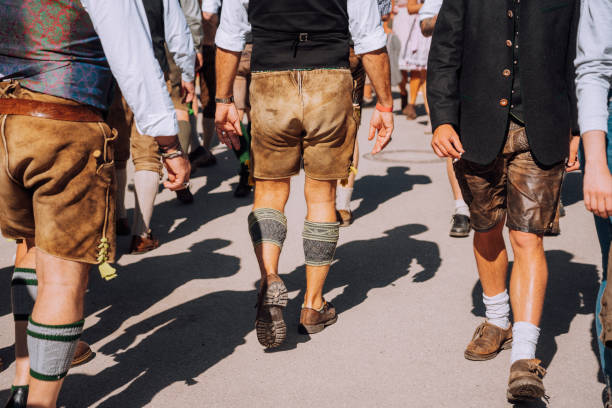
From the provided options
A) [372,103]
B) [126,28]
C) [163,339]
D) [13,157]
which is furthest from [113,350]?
[372,103]

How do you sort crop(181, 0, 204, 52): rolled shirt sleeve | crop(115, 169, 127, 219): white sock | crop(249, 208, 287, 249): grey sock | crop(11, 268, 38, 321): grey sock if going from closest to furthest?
crop(11, 268, 38, 321): grey sock, crop(249, 208, 287, 249): grey sock, crop(115, 169, 127, 219): white sock, crop(181, 0, 204, 52): rolled shirt sleeve

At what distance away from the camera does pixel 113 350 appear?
3930mm

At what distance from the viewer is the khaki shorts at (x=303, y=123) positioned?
390cm

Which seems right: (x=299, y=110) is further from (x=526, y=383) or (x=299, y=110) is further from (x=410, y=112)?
(x=410, y=112)

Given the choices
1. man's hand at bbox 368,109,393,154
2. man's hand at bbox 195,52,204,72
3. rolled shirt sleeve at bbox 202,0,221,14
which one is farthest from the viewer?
man's hand at bbox 195,52,204,72

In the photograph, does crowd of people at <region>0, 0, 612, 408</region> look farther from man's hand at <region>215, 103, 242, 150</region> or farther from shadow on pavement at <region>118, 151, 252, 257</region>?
shadow on pavement at <region>118, 151, 252, 257</region>

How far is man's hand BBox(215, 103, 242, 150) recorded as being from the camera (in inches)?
163

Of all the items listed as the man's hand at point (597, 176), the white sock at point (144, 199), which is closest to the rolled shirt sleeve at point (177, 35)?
the white sock at point (144, 199)

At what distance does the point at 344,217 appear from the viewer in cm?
635

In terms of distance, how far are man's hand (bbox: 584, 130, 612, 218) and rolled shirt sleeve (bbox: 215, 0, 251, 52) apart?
2008 millimetres

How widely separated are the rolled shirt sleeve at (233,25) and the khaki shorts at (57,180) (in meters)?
1.37

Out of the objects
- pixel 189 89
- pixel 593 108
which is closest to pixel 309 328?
pixel 593 108

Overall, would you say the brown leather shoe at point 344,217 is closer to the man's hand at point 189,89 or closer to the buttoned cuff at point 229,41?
the man's hand at point 189,89

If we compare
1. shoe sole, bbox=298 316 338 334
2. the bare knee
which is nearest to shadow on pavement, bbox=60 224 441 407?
shoe sole, bbox=298 316 338 334
